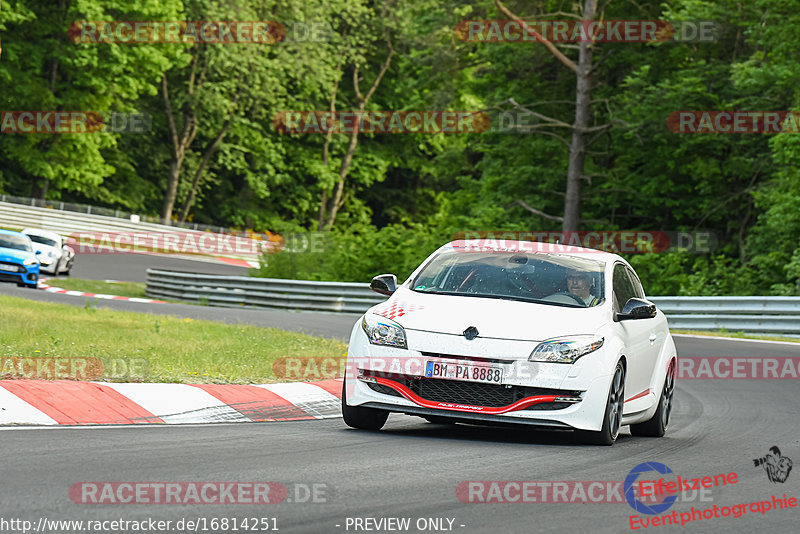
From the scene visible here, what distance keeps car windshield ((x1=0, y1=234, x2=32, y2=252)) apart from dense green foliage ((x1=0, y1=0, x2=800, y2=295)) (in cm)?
642

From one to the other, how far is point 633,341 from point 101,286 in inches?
1091

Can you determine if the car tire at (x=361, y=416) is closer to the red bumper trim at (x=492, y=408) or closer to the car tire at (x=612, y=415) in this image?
the red bumper trim at (x=492, y=408)

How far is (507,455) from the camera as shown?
8.05 m

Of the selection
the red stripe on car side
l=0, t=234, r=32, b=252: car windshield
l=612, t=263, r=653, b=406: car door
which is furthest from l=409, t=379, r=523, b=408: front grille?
l=0, t=234, r=32, b=252: car windshield

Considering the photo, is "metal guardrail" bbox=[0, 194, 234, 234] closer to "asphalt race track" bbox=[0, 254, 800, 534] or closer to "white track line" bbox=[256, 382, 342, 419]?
"white track line" bbox=[256, 382, 342, 419]

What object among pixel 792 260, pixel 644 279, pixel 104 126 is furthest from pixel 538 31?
pixel 104 126

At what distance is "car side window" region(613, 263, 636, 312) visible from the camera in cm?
998

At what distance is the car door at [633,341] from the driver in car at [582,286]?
0.22 meters

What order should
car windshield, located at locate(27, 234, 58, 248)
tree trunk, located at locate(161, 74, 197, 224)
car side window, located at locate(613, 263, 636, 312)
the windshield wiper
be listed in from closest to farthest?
the windshield wiper < car side window, located at locate(613, 263, 636, 312) < car windshield, located at locate(27, 234, 58, 248) < tree trunk, located at locate(161, 74, 197, 224)

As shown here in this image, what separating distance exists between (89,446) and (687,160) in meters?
30.8

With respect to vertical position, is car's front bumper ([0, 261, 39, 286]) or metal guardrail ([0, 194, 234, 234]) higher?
metal guardrail ([0, 194, 234, 234])

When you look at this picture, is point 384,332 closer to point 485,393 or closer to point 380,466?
point 485,393

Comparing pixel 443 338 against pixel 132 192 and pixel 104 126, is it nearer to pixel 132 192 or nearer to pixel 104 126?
pixel 104 126

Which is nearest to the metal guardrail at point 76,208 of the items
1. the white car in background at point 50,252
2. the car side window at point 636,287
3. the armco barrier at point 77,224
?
the armco barrier at point 77,224
